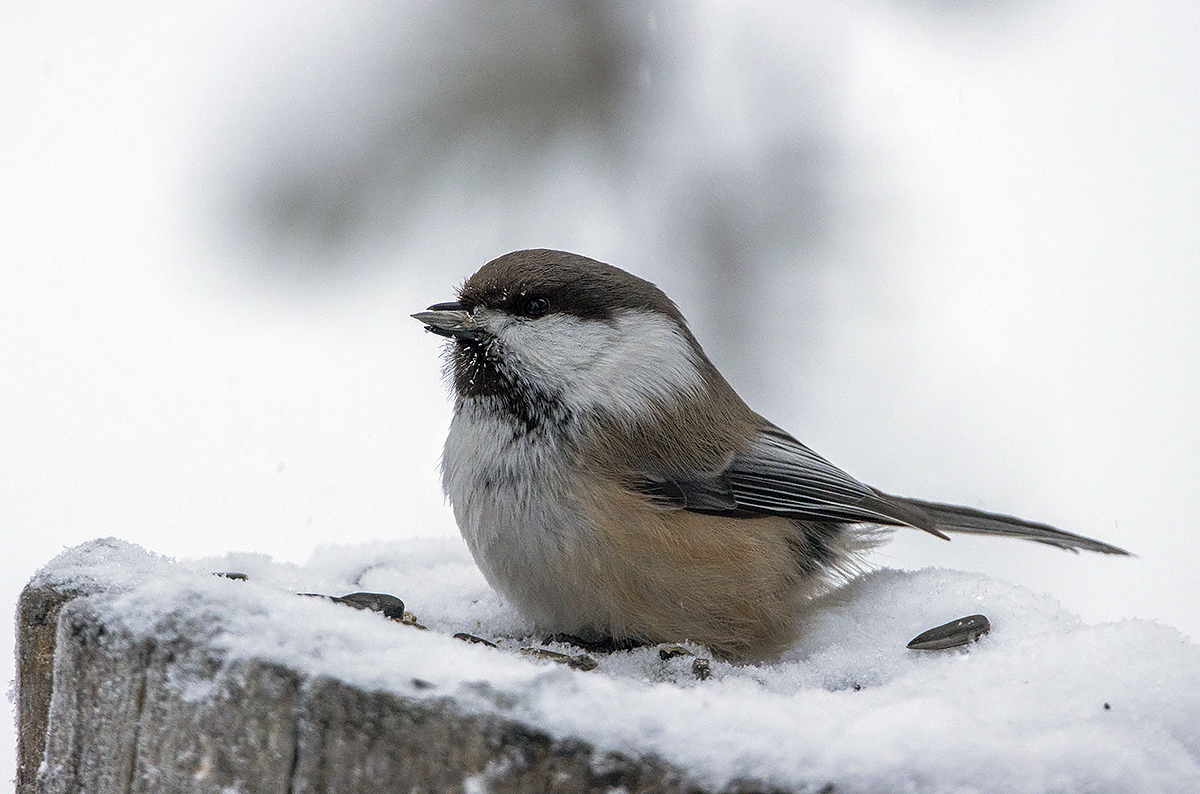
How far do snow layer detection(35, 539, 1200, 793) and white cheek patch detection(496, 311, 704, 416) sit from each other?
2.02 feet

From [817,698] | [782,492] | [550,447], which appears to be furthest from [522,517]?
[817,698]

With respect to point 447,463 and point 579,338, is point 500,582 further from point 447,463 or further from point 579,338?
point 579,338

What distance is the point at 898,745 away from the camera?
2.82 feet

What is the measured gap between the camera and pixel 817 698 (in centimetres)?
105

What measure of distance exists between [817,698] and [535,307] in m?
1.01

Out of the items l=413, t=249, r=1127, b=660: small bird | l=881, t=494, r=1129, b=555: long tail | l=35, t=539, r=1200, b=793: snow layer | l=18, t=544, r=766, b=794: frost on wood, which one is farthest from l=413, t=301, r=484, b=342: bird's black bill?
l=881, t=494, r=1129, b=555: long tail

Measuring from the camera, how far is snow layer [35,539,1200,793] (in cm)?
84

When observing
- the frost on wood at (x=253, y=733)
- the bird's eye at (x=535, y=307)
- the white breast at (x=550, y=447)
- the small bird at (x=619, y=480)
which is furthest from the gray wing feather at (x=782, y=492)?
the frost on wood at (x=253, y=733)

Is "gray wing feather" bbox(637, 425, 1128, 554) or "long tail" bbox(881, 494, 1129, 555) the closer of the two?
"gray wing feather" bbox(637, 425, 1128, 554)

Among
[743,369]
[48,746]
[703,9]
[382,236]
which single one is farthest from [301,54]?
[48,746]

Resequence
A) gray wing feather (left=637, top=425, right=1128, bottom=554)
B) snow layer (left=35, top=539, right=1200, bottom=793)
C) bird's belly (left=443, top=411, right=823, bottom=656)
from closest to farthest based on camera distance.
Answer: snow layer (left=35, top=539, right=1200, bottom=793) → bird's belly (left=443, top=411, right=823, bottom=656) → gray wing feather (left=637, top=425, right=1128, bottom=554)

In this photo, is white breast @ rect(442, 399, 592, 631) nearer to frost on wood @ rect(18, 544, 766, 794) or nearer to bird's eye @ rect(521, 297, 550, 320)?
bird's eye @ rect(521, 297, 550, 320)

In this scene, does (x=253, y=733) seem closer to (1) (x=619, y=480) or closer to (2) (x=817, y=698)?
(2) (x=817, y=698)

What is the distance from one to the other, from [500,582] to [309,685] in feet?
2.77
